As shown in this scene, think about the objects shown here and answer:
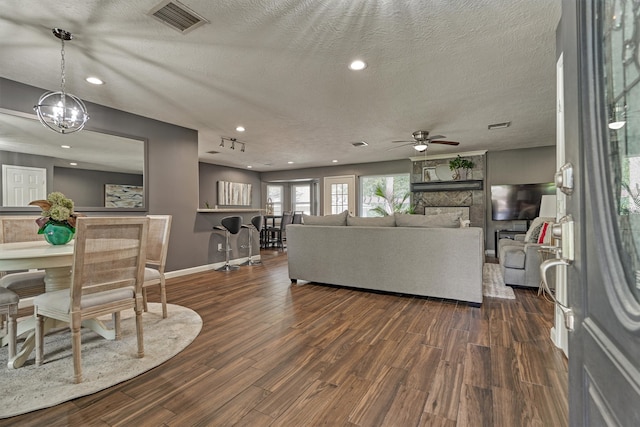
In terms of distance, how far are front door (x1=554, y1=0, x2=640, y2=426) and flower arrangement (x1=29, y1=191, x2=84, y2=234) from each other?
9.40 feet

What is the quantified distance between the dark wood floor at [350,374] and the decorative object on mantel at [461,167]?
4411 millimetres

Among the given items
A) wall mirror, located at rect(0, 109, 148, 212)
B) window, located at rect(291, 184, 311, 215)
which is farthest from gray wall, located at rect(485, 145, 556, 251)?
wall mirror, located at rect(0, 109, 148, 212)

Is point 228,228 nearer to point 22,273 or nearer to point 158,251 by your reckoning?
point 158,251

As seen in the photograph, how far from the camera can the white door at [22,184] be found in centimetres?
300

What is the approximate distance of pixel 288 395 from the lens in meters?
1.59

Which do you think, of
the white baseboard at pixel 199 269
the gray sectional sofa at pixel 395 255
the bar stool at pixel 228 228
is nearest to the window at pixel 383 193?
the white baseboard at pixel 199 269

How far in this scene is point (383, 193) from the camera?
8.25 m

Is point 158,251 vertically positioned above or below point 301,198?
below

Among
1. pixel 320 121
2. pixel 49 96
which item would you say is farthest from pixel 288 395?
pixel 320 121

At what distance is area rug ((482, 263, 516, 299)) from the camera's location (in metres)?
3.40

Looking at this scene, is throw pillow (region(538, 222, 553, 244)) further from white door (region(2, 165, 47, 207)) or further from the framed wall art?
the framed wall art

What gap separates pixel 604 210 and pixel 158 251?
3105mm

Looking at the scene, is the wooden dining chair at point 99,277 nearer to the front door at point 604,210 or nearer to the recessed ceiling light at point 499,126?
the front door at point 604,210

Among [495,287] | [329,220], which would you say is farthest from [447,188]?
[329,220]
